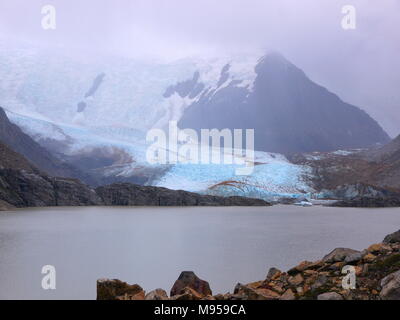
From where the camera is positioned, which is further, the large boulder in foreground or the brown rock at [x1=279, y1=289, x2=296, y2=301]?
the large boulder in foreground

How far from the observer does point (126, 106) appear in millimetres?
81000

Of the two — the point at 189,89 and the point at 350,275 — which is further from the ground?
the point at 189,89

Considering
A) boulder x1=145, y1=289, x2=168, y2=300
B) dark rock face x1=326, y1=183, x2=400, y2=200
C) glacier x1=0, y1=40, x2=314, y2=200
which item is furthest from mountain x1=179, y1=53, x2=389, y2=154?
boulder x1=145, y1=289, x2=168, y2=300

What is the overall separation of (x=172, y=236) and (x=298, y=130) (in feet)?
320

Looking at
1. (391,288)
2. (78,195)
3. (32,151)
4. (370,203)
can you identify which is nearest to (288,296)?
(391,288)

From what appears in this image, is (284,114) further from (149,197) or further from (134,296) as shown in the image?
(134,296)

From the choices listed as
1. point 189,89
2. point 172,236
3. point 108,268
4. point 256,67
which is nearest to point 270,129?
point 256,67

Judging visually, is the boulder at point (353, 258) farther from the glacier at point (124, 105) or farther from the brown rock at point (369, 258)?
the glacier at point (124, 105)

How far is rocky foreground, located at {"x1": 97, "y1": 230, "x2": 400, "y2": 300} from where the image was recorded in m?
6.88

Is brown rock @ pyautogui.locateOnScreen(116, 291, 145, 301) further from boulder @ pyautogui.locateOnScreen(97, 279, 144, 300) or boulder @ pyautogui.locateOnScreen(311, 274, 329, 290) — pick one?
boulder @ pyautogui.locateOnScreen(311, 274, 329, 290)

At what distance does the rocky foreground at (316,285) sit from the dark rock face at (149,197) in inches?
1503

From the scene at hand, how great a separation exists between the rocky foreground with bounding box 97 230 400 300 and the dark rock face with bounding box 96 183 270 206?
125ft

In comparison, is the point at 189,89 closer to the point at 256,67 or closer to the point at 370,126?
the point at 256,67
